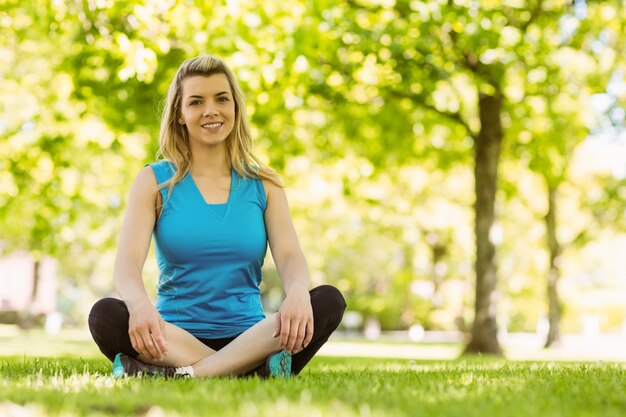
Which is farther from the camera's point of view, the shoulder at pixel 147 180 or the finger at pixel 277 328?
the shoulder at pixel 147 180

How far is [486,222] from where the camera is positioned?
15156 millimetres

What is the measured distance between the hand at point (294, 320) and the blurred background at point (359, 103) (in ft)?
7.83

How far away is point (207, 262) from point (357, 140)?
11974 mm

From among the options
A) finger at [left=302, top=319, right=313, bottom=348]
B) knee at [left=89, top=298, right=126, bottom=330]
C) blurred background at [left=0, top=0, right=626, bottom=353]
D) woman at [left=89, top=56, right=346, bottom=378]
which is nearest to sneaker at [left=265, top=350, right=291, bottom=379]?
woman at [left=89, top=56, right=346, bottom=378]

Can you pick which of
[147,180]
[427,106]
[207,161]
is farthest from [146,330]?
[427,106]

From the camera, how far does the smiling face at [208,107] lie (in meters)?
5.06

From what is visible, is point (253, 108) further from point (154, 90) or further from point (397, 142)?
point (397, 142)

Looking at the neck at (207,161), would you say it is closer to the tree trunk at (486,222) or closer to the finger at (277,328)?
the finger at (277,328)

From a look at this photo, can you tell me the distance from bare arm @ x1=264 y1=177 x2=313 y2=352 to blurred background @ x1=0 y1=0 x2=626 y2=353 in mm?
1544

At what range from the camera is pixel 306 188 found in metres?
20.8

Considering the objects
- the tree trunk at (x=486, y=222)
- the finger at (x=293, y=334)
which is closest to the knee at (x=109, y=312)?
the finger at (x=293, y=334)

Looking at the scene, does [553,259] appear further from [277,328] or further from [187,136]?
[277,328]

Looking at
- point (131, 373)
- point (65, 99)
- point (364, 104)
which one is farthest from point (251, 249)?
point (65, 99)

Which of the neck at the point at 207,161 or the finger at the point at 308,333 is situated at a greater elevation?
the neck at the point at 207,161
